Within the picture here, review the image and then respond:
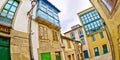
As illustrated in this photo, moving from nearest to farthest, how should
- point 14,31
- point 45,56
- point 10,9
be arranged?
point 14,31
point 10,9
point 45,56

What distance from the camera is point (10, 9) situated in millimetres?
12625

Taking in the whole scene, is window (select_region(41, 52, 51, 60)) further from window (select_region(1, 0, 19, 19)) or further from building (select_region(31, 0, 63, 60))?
window (select_region(1, 0, 19, 19))

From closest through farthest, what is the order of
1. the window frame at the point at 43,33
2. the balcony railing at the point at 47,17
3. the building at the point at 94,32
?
the window frame at the point at 43,33
the balcony railing at the point at 47,17
the building at the point at 94,32

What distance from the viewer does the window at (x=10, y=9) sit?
39.5 feet

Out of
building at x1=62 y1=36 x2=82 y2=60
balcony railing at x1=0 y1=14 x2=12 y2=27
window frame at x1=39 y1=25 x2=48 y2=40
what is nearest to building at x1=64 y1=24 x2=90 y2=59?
building at x1=62 y1=36 x2=82 y2=60

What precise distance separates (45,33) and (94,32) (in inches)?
853

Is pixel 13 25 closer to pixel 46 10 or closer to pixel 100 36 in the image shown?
pixel 46 10

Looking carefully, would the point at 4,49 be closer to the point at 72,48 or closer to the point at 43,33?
the point at 43,33

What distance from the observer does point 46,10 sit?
17.9 meters

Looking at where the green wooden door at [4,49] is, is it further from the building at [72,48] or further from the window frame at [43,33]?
the building at [72,48]

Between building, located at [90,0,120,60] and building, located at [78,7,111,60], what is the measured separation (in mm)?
23363

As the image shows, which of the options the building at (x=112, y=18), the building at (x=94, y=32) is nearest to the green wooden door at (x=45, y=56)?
the building at (x=112, y=18)

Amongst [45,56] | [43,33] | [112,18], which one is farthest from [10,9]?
[112,18]

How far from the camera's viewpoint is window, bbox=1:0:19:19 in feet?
39.5
